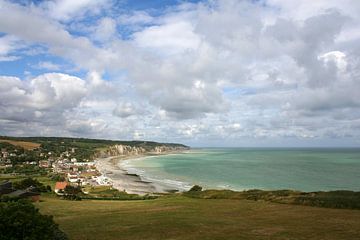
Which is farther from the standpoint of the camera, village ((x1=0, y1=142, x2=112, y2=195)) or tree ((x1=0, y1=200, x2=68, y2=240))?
village ((x1=0, y1=142, x2=112, y2=195))

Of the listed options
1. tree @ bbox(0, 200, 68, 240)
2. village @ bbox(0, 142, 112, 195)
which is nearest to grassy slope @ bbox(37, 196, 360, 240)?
tree @ bbox(0, 200, 68, 240)

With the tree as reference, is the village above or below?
below

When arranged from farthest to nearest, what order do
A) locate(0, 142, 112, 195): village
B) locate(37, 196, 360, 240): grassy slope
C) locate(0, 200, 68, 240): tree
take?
locate(0, 142, 112, 195): village < locate(37, 196, 360, 240): grassy slope < locate(0, 200, 68, 240): tree

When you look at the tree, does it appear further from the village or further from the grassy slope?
the village

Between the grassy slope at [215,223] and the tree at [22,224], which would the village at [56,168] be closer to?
the grassy slope at [215,223]

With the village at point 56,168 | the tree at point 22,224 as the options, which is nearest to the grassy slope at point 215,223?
the tree at point 22,224

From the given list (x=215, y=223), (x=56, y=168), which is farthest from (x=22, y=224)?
(x=56, y=168)

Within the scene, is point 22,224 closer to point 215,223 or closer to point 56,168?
point 215,223
